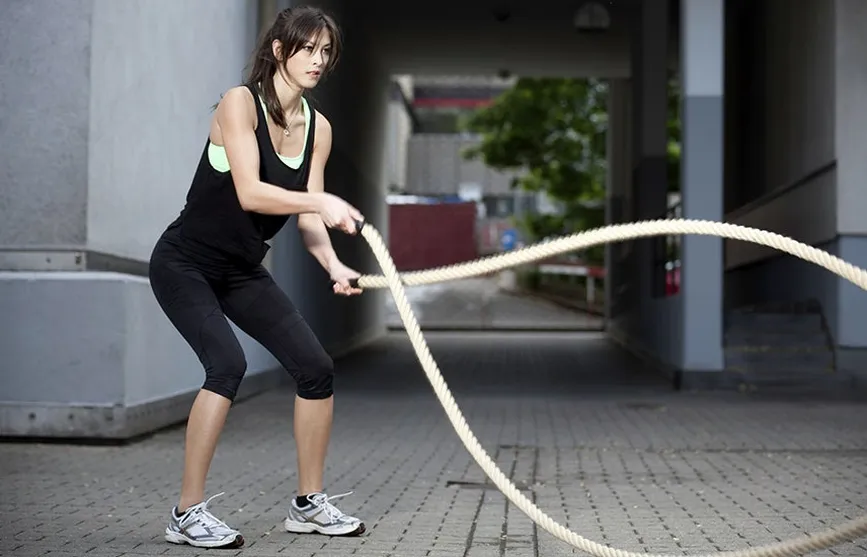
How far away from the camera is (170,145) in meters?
8.94

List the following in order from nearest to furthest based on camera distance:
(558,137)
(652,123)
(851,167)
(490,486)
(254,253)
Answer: (254,253) → (490,486) → (851,167) → (652,123) → (558,137)

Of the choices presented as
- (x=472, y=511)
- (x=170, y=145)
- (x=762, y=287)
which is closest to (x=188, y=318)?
(x=472, y=511)

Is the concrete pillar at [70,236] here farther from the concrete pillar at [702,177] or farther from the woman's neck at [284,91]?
the concrete pillar at [702,177]

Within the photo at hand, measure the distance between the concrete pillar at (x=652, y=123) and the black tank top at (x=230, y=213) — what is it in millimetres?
11818

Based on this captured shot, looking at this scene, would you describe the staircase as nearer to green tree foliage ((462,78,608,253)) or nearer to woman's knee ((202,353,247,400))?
woman's knee ((202,353,247,400))

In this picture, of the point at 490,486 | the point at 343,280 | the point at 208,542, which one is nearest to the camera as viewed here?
the point at 343,280

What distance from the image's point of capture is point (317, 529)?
4.81 m

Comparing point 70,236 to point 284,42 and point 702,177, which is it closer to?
point 284,42

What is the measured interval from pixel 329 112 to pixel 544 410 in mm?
6233

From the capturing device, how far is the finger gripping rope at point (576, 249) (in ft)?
11.1

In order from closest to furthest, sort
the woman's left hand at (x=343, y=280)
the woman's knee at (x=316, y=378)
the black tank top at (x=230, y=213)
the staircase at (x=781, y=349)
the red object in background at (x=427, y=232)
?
1. the woman's left hand at (x=343, y=280)
2. the black tank top at (x=230, y=213)
3. the woman's knee at (x=316, y=378)
4. the staircase at (x=781, y=349)
5. the red object in background at (x=427, y=232)

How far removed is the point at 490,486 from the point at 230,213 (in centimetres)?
251

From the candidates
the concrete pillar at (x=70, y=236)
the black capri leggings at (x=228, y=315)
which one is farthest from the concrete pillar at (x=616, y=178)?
the black capri leggings at (x=228, y=315)

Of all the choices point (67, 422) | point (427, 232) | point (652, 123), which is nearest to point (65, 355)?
point (67, 422)
